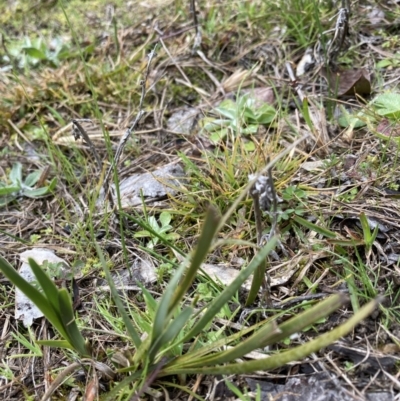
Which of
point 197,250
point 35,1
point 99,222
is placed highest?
point 35,1

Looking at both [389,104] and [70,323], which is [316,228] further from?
[70,323]

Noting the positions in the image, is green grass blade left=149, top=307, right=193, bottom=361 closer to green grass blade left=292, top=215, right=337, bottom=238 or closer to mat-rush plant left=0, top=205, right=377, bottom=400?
mat-rush plant left=0, top=205, right=377, bottom=400

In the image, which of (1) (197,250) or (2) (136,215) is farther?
(2) (136,215)

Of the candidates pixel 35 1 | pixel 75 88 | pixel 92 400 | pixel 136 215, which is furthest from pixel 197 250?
pixel 35 1

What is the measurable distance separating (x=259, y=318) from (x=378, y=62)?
129cm

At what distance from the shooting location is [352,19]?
7.08ft

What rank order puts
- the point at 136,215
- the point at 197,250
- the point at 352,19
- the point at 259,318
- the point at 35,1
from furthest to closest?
the point at 35,1, the point at 352,19, the point at 136,215, the point at 259,318, the point at 197,250

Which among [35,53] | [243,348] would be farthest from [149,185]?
[35,53]

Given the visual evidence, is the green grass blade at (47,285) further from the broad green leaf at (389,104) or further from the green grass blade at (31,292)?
the broad green leaf at (389,104)

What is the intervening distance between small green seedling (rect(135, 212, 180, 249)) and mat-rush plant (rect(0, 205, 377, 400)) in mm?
372

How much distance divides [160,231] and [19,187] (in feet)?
2.32

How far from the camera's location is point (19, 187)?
1.88 meters

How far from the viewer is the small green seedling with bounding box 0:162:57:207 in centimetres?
185

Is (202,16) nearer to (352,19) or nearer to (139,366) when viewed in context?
(352,19)
